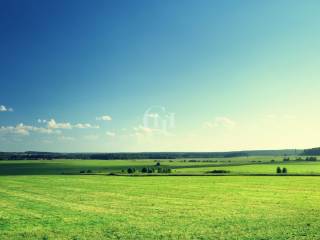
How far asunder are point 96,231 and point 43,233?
3.41m

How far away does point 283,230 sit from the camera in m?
25.0

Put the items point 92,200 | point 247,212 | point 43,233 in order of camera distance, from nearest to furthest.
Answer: point 43,233
point 247,212
point 92,200

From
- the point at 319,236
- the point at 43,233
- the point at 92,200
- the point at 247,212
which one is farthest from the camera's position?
the point at 92,200

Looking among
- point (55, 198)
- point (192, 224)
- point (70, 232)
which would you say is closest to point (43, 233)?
point (70, 232)

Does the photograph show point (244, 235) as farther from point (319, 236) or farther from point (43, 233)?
point (43, 233)

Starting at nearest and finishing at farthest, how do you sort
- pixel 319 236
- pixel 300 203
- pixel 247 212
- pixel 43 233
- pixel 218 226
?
pixel 319 236 < pixel 43 233 < pixel 218 226 < pixel 247 212 < pixel 300 203

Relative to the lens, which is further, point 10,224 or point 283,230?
point 10,224

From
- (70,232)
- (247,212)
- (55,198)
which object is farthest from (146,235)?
(55,198)

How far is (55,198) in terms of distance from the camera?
4588 cm

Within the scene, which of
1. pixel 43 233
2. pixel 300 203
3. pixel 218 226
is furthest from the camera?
pixel 300 203

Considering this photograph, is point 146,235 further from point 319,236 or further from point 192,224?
point 319,236

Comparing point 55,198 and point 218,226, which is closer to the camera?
point 218,226

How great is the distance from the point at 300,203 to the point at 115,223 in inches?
844

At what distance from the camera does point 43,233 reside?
24812mm
